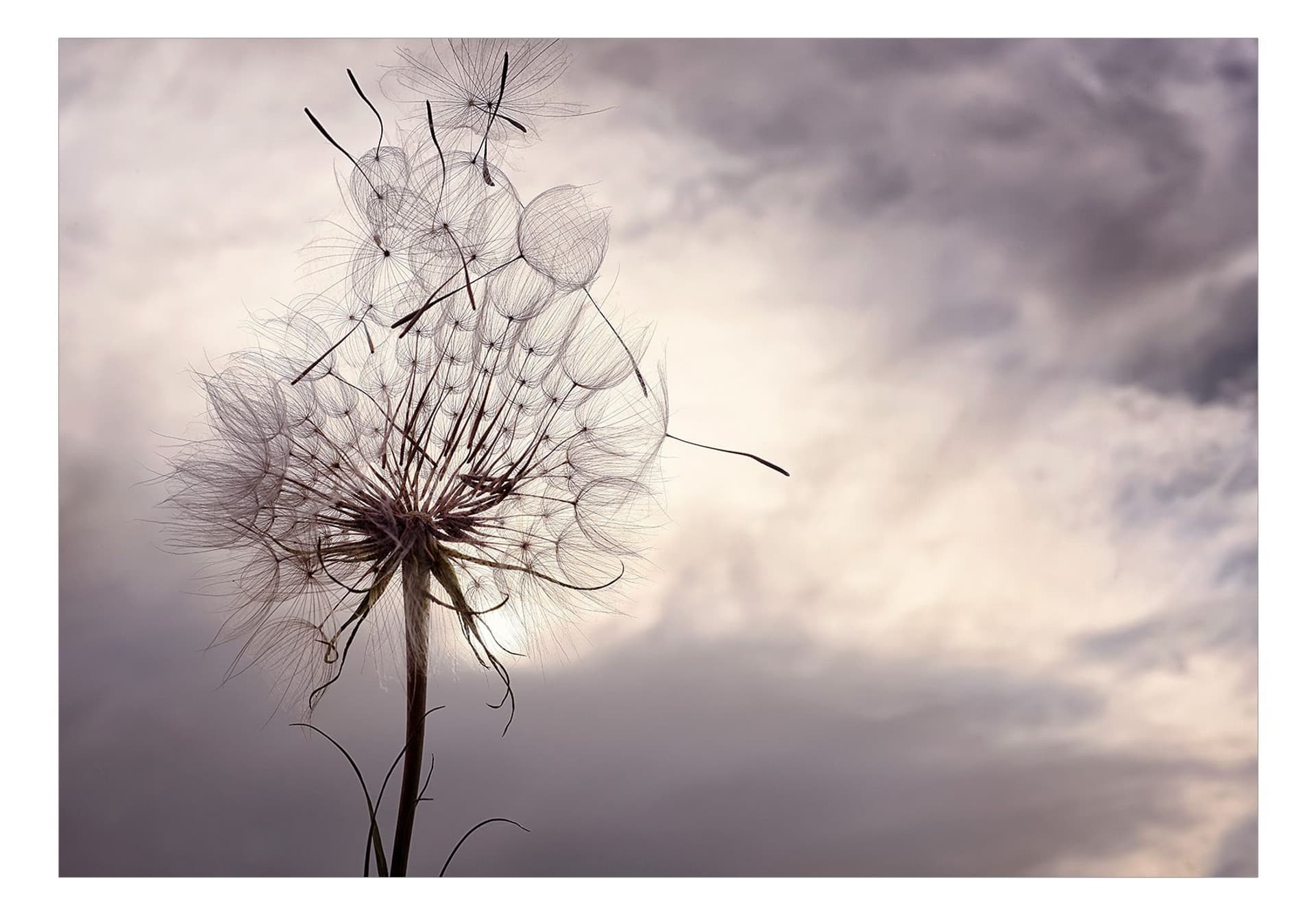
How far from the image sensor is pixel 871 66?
98.4 inches

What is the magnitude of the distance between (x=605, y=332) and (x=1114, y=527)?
1.28m

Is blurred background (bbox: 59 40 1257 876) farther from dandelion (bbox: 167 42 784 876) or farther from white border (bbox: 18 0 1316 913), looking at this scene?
dandelion (bbox: 167 42 784 876)

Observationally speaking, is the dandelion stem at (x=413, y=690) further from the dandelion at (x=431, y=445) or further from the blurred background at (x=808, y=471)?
the blurred background at (x=808, y=471)

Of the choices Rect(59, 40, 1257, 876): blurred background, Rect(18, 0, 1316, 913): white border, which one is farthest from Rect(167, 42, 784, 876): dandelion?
Rect(18, 0, 1316, 913): white border

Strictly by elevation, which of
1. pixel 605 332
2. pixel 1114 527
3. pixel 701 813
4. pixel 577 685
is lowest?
pixel 701 813

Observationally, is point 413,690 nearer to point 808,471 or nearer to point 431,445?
point 431,445

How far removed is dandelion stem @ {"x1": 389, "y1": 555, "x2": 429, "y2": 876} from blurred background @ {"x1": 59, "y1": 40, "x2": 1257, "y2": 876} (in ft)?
0.67

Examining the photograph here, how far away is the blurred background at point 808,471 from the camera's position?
2379mm

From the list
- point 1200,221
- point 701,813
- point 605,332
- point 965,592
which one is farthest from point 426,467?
point 1200,221

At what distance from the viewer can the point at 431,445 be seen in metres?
2.09

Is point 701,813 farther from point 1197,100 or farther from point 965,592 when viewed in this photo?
point 1197,100
